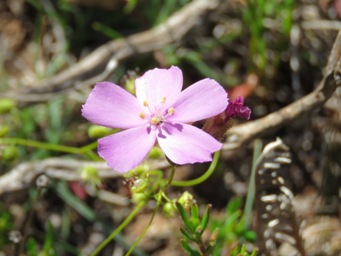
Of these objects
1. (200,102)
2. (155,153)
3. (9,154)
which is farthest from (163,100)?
(9,154)

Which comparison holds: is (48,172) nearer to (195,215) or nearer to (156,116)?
(156,116)

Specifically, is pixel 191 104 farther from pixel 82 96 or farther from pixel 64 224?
pixel 64 224

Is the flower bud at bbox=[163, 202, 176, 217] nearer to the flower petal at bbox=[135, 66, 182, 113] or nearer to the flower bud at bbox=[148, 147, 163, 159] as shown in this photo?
the flower bud at bbox=[148, 147, 163, 159]

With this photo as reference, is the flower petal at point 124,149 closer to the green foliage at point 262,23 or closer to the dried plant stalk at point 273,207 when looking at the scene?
the dried plant stalk at point 273,207

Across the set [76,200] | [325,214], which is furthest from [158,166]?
[325,214]

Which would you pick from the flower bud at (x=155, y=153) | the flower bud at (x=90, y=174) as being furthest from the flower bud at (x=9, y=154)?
the flower bud at (x=155, y=153)

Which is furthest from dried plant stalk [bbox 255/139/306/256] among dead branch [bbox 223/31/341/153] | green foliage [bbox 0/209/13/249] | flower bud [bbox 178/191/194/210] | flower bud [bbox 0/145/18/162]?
green foliage [bbox 0/209/13/249]
